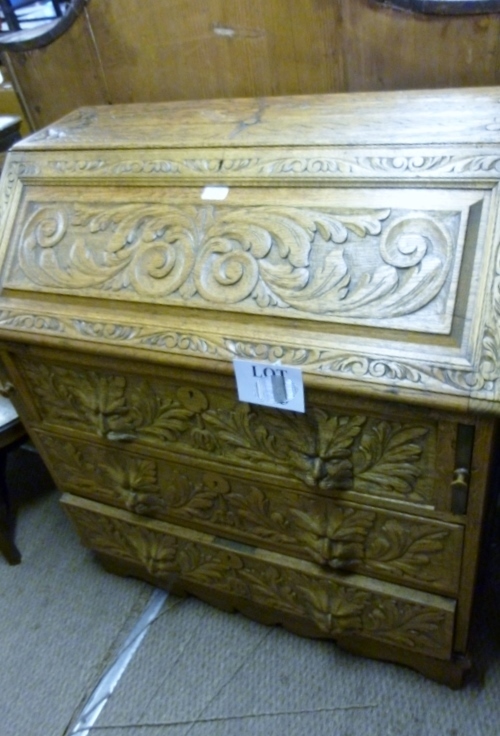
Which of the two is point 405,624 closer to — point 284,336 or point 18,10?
point 284,336

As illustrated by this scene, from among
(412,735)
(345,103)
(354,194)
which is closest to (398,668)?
(412,735)

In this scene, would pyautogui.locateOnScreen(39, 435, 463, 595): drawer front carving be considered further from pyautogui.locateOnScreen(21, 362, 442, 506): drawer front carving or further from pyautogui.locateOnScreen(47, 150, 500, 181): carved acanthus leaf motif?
pyautogui.locateOnScreen(47, 150, 500, 181): carved acanthus leaf motif

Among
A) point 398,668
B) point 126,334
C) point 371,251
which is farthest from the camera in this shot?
point 398,668

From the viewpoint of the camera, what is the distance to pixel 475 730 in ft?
3.46

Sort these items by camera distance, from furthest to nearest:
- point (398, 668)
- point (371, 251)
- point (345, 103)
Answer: point (398, 668) → point (345, 103) → point (371, 251)

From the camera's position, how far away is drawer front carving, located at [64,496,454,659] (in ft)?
3.29

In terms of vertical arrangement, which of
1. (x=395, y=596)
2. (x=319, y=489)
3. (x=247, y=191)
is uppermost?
(x=247, y=191)

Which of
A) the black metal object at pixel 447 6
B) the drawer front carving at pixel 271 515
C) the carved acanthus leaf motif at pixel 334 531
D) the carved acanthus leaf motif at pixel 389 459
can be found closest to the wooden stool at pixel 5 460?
the drawer front carving at pixel 271 515

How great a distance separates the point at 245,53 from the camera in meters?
1.13

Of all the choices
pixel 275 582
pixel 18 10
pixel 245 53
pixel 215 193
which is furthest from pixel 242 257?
pixel 18 10

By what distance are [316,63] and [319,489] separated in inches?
29.7

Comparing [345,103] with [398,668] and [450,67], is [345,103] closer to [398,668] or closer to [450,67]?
[450,67]

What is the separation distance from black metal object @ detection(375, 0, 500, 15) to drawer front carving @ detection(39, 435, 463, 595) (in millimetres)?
787

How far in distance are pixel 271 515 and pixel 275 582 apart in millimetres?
170
